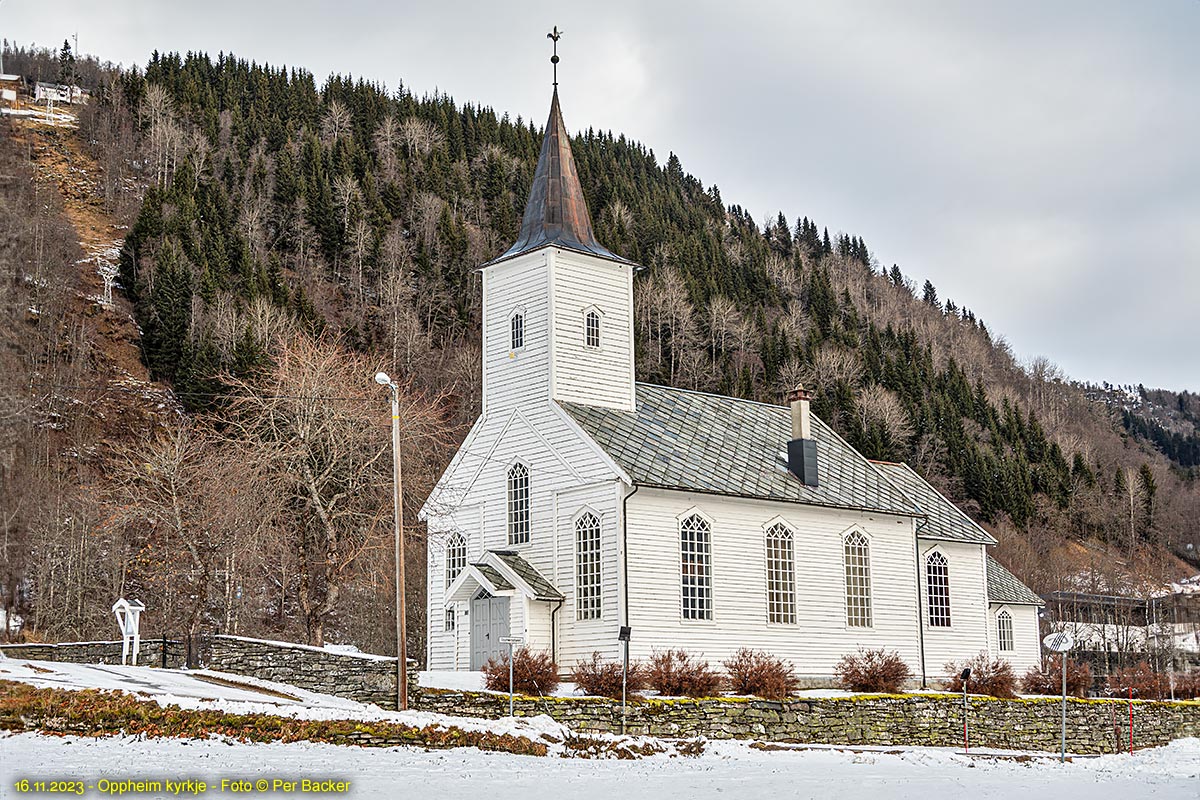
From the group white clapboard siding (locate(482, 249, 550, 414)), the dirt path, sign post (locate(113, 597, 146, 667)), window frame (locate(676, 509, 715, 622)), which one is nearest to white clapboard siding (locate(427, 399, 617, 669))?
white clapboard siding (locate(482, 249, 550, 414))

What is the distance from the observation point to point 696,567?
109 feet

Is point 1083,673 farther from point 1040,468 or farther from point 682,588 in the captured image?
point 1040,468

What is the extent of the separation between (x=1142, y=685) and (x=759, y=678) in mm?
20316

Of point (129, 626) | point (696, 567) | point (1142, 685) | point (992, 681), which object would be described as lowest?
point (1142, 685)

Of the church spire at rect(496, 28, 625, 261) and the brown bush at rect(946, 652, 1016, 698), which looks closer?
the brown bush at rect(946, 652, 1016, 698)

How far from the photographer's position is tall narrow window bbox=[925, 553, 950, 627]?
39.7 meters

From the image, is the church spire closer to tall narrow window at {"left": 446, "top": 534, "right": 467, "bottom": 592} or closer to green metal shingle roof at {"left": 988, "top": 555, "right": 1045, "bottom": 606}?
tall narrow window at {"left": 446, "top": 534, "right": 467, "bottom": 592}

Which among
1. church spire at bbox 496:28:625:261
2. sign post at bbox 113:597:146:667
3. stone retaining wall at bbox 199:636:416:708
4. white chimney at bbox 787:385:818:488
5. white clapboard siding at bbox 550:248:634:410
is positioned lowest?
stone retaining wall at bbox 199:636:416:708

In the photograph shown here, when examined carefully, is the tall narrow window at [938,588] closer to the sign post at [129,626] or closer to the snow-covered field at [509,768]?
the snow-covered field at [509,768]

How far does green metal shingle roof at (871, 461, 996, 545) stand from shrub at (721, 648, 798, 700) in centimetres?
1085

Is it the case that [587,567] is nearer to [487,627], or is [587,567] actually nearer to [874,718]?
[487,627]

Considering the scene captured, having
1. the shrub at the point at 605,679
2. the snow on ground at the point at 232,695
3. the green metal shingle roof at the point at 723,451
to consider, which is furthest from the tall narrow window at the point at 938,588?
the snow on ground at the point at 232,695

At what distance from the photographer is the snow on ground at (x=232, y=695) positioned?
68.4 ft

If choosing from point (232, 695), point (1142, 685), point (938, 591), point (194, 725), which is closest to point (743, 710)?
point (232, 695)
